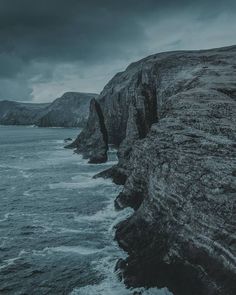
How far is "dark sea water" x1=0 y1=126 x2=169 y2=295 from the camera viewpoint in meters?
30.5

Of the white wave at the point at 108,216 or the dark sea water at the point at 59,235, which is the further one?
the white wave at the point at 108,216

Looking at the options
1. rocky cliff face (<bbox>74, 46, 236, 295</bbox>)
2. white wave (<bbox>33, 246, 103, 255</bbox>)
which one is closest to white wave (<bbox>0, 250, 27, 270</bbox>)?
white wave (<bbox>33, 246, 103, 255</bbox>)

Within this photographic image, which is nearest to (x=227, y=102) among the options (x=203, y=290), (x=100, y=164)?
(x=203, y=290)

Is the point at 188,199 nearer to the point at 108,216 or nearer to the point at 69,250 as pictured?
the point at 69,250

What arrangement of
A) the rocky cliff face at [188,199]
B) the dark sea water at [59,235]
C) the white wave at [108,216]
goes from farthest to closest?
the white wave at [108,216] < the dark sea water at [59,235] < the rocky cliff face at [188,199]

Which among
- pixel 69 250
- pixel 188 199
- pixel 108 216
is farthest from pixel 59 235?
pixel 188 199

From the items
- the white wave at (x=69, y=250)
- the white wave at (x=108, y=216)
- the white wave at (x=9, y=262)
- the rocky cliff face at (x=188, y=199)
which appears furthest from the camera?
the white wave at (x=108, y=216)

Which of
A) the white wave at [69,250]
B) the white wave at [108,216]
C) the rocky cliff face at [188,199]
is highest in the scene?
the rocky cliff face at [188,199]

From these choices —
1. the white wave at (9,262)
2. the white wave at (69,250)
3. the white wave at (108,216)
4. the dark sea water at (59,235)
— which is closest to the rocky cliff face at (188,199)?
the white wave at (108,216)

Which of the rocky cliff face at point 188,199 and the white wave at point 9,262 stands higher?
the rocky cliff face at point 188,199

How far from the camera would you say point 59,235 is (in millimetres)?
40875

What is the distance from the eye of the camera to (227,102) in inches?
1401

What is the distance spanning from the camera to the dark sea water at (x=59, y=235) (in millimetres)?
30469

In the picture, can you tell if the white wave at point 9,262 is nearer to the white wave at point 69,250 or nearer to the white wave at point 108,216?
the white wave at point 69,250
